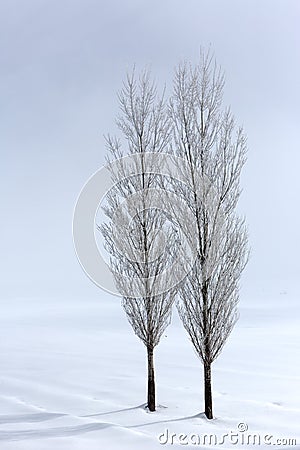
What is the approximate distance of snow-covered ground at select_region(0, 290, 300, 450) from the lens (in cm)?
641

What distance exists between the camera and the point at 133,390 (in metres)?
9.27

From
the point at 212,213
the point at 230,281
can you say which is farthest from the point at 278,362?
the point at 212,213

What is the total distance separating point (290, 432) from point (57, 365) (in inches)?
271

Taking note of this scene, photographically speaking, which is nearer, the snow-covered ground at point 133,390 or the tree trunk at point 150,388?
the snow-covered ground at point 133,390

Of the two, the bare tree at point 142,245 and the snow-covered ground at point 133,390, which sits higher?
the bare tree at point 142,245

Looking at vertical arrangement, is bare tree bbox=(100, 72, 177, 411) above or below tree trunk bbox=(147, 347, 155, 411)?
above

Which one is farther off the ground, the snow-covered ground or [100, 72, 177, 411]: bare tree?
[100, 72, 177, 411]: bare tree

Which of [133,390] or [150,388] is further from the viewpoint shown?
[133,390]

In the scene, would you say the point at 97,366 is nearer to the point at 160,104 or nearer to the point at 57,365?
the point at 57,365

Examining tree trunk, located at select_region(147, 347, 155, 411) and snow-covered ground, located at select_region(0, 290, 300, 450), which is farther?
tree trunk, located at select_region(147, 347, 155, 411)

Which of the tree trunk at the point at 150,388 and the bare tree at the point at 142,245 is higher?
the bare tree at the point at 142,245

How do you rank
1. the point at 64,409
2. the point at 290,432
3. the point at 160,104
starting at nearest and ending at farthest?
1. the point at 290,432
2. the point at 64,409
3. the point at 160,104

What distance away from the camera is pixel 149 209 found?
8.63 m

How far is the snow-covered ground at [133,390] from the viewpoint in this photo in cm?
641
